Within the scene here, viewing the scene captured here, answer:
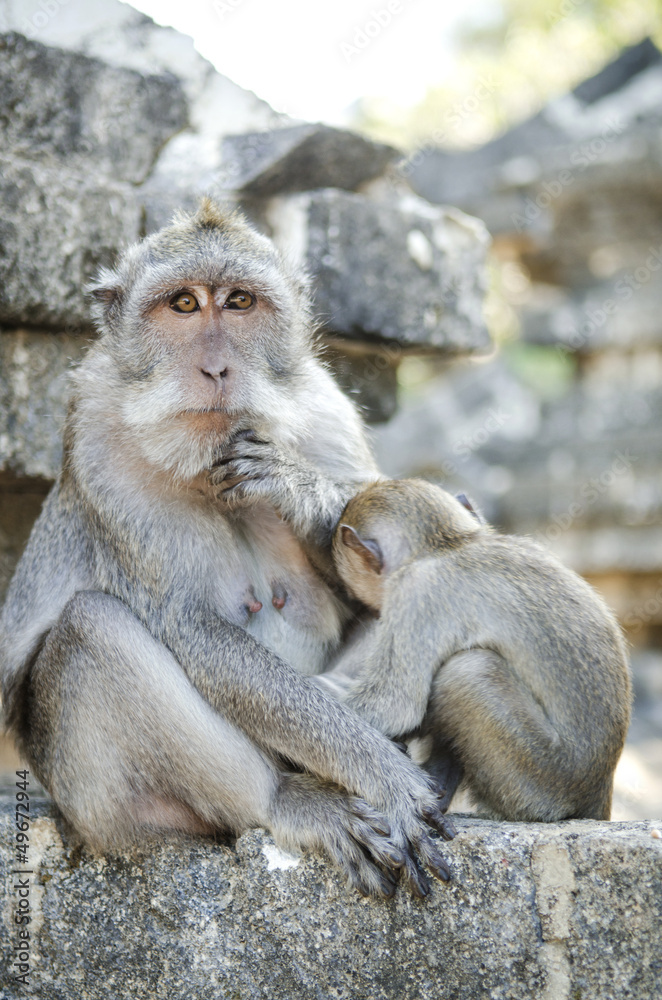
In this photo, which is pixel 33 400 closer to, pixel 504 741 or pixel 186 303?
pixel 186 303

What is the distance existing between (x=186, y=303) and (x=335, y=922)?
1683 mm

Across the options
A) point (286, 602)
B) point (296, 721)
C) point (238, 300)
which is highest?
point (238, 300)

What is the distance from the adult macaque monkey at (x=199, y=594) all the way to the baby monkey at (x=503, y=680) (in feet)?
0.59

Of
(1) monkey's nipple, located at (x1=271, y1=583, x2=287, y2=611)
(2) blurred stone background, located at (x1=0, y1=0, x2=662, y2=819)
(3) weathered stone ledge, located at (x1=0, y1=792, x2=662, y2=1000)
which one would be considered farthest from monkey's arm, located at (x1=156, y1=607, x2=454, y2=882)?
(2) blurred stone background, located at (x1=0, y1=0, x2=662, y2=819)

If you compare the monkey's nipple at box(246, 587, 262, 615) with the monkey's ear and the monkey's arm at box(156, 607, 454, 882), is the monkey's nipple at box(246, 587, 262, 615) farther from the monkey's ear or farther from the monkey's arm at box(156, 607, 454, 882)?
the monkey's ear

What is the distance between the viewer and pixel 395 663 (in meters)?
2.75

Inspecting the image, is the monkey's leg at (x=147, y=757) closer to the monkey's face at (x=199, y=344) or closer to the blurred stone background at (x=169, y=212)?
the monkey's face at (x=199, y=344)

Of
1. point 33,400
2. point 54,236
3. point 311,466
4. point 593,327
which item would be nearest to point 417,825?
point 311,466

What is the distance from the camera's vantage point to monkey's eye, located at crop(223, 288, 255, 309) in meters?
2.81

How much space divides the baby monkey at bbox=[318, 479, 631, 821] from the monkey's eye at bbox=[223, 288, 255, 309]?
2.95 feet

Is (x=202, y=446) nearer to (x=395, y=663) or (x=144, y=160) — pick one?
(x=395, y=663)

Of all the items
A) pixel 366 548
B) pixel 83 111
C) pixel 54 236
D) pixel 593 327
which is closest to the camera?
pixel 366 548

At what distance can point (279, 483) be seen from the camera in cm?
285

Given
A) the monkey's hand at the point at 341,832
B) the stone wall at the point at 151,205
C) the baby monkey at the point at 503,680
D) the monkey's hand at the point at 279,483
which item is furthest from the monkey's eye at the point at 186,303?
the monkey's hand at the point at 341,832
